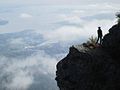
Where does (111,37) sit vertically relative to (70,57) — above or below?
above

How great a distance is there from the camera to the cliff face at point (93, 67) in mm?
35531

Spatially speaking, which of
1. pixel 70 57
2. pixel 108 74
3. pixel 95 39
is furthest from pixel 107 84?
pixel 95 39

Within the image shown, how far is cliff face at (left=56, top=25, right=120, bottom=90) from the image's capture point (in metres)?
35.5

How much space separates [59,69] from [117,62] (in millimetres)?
7934

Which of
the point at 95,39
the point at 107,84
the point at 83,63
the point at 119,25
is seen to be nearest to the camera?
the point at 107,84

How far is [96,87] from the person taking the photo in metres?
35.5

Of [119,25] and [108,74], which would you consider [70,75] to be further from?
[119,25]

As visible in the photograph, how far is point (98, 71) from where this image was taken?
120ft

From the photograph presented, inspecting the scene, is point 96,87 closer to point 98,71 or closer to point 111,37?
point 98,71

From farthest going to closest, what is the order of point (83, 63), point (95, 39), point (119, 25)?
point (95, 39)
point (119, 25)
point (83, 63)

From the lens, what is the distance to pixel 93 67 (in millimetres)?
36781

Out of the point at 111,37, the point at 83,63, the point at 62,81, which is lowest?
the point at 62,81

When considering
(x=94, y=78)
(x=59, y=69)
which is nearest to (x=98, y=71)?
(x=94, y=78)

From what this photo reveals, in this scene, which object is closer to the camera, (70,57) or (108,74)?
(108,74)
